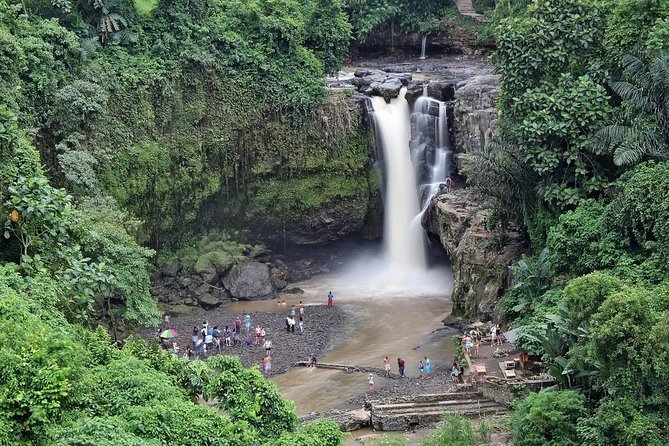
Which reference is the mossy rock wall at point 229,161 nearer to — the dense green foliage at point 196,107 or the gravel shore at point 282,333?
the dense green foliage at point 196,107

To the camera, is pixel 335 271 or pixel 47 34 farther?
pixel 335 271

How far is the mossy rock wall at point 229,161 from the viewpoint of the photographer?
115ft

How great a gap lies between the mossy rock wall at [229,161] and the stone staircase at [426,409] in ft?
50.7

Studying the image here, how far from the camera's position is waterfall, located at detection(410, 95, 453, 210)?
37.4 meters

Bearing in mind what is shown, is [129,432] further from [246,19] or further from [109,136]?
[246,19]

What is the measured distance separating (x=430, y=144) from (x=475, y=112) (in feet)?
10.2

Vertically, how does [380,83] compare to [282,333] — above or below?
above


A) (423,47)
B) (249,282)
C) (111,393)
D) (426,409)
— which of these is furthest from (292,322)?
(423,47)

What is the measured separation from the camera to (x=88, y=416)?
15.0 meters

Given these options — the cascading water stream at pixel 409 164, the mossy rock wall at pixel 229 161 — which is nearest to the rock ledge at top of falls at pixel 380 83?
the cascading water stream at pixel 409 164

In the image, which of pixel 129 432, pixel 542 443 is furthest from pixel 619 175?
pixel 129 432

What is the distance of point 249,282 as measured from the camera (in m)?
36.0

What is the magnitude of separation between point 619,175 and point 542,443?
10.4m

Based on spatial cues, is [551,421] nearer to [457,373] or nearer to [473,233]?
[457,373]
